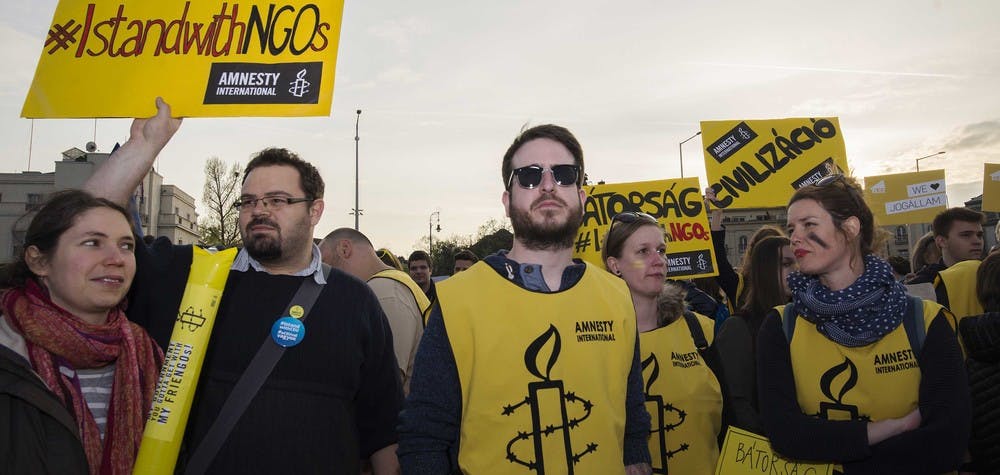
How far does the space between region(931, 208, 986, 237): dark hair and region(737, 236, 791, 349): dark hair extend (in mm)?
3452

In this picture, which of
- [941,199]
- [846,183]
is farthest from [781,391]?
[941,199]

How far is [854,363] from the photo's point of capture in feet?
9.95

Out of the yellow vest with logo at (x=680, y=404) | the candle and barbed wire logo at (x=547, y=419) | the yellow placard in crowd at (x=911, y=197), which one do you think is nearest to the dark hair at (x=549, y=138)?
the candle and barbed wire logo at (x=547, y=419)

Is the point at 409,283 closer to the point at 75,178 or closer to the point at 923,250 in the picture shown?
the point at 923,250

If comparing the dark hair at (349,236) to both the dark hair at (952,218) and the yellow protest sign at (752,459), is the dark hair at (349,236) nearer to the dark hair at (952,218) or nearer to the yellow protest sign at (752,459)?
the yellow protest sign at (752,459)

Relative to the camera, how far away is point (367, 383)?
3.29 meters

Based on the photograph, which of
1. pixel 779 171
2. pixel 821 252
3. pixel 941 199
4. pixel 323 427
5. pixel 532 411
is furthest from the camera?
pixel 941 199

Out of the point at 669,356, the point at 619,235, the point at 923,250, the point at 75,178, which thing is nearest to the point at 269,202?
the point at 619,235

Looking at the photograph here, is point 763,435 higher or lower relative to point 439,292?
lower

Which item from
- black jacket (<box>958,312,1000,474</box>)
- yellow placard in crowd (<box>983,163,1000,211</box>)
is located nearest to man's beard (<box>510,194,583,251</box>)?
black jacket (<box>958,312,1000,474</box>)

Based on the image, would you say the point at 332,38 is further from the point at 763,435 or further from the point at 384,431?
the point at 763,435

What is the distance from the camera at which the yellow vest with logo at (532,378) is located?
2.38 meters

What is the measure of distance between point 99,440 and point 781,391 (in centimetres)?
302

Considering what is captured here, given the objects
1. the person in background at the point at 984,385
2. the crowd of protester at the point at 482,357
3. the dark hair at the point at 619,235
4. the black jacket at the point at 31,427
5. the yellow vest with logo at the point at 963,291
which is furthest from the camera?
the yellow vest with logo at the point at 963,291
